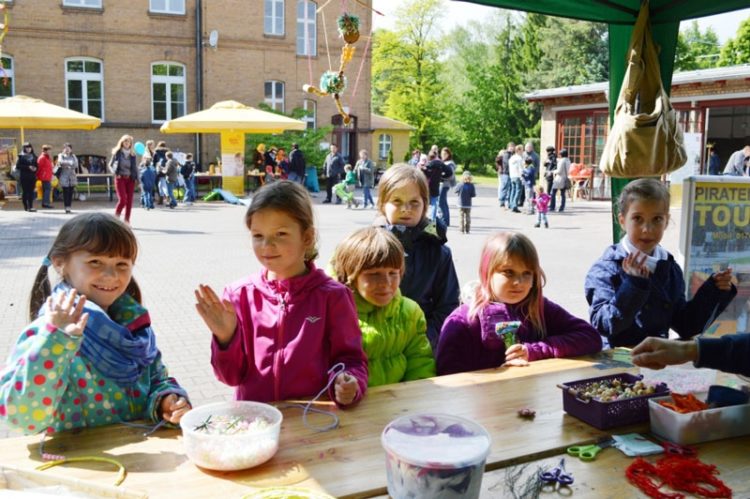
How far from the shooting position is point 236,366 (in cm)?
224

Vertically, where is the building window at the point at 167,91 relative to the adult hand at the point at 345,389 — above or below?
above

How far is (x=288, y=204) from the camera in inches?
92.2

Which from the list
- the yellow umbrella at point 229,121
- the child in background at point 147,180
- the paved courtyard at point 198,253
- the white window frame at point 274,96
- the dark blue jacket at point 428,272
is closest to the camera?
the dark blue jacket at point 428,272

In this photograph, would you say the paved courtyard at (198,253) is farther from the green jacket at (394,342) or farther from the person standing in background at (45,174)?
the green jacket at (394,342)

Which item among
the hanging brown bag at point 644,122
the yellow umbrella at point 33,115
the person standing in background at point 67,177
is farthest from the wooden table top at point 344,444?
the yellow umbrella at point 33,115

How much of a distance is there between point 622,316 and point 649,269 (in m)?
0.30

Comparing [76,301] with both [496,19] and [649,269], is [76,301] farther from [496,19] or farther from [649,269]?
[496,19]

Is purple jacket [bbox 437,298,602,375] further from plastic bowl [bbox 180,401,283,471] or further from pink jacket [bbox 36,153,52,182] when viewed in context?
pink jacket [bbox 36,153,52,182]

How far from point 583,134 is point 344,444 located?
78.4 ft

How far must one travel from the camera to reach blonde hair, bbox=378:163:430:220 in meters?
3.52

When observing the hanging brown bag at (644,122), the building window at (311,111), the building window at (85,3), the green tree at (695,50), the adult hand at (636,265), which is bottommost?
the adult hand at (636,265)

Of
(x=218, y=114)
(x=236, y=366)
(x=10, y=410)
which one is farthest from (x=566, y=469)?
(x=218, y=114)

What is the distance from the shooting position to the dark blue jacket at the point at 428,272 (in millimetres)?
3494

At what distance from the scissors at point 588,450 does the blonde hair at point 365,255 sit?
1.12 m
